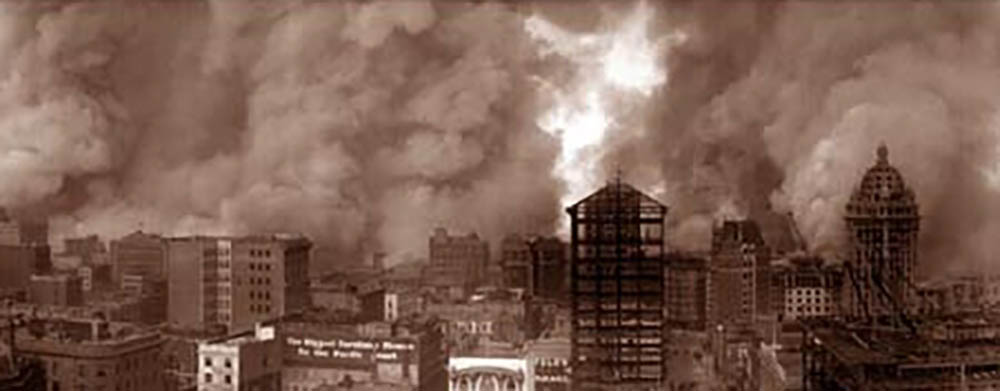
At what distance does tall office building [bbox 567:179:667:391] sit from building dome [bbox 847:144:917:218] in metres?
1.02

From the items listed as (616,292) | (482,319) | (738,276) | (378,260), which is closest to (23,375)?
(378,260)

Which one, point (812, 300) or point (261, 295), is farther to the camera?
point (261, 295)

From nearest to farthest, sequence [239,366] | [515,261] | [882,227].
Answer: [239,366] < [882,227] < [515,261]

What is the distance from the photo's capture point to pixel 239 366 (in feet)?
24.8

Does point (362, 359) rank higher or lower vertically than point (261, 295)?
lower

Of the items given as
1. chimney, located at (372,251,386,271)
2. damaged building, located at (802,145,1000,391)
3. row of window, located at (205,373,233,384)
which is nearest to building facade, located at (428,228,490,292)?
chimney, located at (372,251,386,271)

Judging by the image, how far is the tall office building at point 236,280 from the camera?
27.7 feet

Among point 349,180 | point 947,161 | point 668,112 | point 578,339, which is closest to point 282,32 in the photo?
point 349,180


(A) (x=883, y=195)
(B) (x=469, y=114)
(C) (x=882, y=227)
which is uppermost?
(B) (x=469, y=114)

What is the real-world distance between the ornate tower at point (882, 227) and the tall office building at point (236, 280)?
2.64m

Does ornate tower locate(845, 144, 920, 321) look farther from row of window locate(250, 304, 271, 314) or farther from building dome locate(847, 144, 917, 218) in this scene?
row of window locate(250, 304, 271, 314)

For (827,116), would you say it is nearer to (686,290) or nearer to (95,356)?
(686,290)

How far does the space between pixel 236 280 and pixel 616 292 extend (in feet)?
7.29

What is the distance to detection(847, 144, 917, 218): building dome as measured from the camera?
7816 mm
